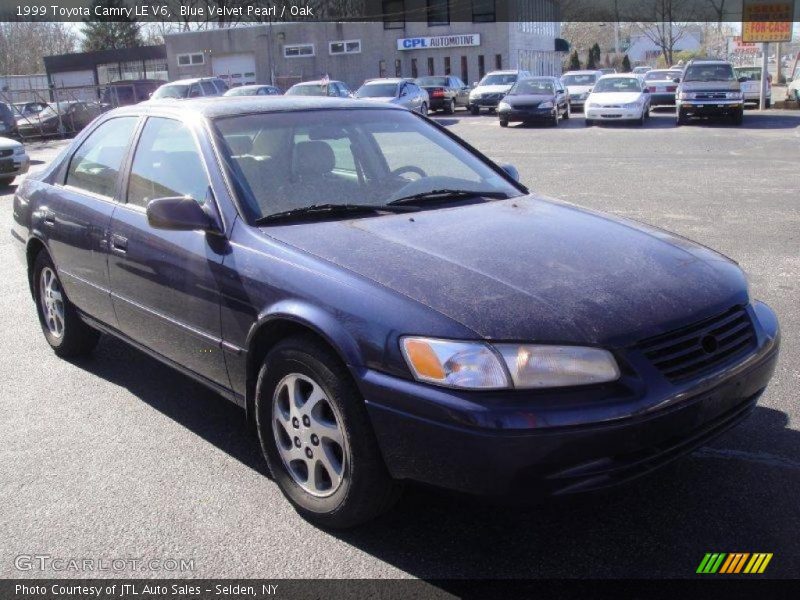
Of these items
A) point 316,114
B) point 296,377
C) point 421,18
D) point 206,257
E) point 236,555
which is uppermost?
point 421,18

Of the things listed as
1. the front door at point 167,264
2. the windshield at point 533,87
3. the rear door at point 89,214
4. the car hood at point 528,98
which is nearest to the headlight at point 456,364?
the front door at point 167,264

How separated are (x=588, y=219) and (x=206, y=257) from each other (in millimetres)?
1775

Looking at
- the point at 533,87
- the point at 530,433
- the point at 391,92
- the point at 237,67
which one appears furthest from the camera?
the point at 237,67

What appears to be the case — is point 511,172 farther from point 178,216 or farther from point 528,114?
point 528,114

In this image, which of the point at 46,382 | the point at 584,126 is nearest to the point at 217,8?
the point at 584,126

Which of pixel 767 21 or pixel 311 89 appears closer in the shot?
pixel 767 21

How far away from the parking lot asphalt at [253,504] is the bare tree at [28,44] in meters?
80.9

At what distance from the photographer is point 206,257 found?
3533 mm

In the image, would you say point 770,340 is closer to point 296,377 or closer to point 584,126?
point 296,377

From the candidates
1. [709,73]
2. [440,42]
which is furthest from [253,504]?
[440,42]

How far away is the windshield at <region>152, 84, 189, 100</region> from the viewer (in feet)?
89.7

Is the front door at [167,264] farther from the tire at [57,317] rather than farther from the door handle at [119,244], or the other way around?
the tire at [57,317]

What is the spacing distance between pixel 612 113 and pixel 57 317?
21.1 meters

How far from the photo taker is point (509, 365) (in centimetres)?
262
